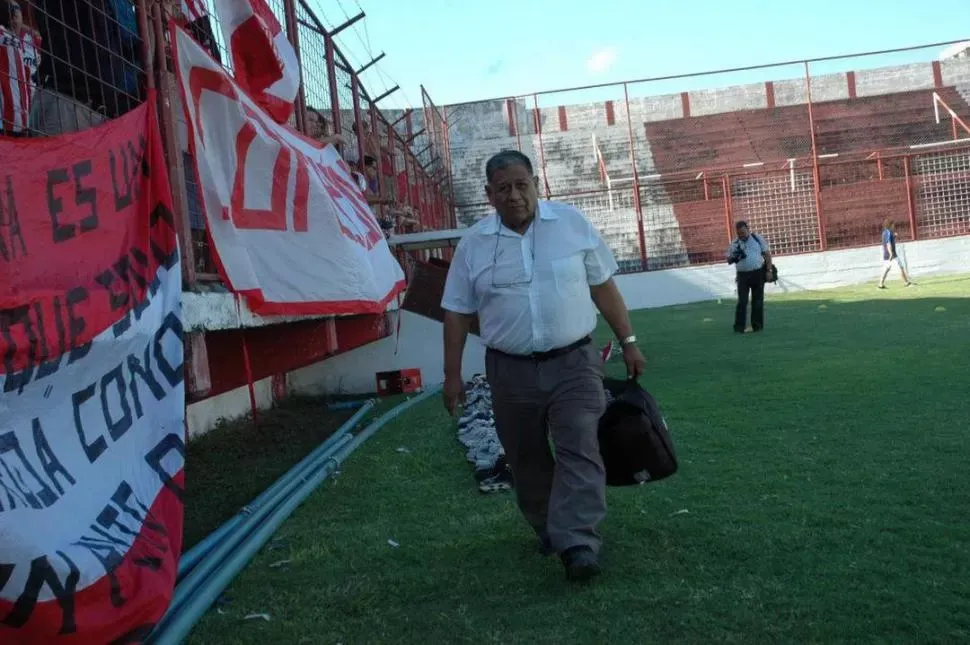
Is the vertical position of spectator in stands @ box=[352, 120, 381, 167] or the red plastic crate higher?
spectator in stands @ box=[352, 120, 381, 167]

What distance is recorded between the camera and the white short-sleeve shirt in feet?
12.0

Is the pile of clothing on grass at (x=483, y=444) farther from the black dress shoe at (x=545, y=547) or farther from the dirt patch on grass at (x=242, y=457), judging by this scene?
the dirt patch on grass at (x=242, y=457)

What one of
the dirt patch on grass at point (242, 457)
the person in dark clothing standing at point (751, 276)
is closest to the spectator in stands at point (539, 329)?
the dirt patch on grass at point (242, 457)

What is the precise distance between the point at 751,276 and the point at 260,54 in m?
8.72

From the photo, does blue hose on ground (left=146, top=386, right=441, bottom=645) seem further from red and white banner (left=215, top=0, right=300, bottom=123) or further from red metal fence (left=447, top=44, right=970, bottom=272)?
red metal fence (left=447, top=44, right=970, bottom=272)

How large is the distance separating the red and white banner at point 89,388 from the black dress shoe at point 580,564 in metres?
1.33

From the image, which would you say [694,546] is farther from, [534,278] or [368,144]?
[368,144]

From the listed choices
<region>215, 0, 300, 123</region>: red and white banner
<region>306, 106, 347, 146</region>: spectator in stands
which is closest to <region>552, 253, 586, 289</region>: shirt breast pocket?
<region>215, 0, 300, 123</region>: red and white banner

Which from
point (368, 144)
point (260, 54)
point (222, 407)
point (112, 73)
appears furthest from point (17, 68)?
point (368, 144)

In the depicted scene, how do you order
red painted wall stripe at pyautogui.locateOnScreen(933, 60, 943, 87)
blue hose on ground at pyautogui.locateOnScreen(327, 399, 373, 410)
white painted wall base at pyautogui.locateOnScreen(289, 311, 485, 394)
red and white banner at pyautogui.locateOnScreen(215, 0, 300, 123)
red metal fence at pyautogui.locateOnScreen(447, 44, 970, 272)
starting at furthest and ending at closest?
red painted wall stripe at pyautogui.locateOnScreen(933, 60, 943, 87)
red metal fence at pyautogui.locateOnScreen(447, 44, 970, 272)
white painted wall base at pyautogui.locateOnScreen(289, 311, 485, 394)
blue hose on ground at pyautogui.locateOnScreen(327, 399, 373, 410)
red and white banner at pyautogui.locateOnScreen(215, 0, 300, 123)

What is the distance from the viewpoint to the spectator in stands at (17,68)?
3414 millimetres

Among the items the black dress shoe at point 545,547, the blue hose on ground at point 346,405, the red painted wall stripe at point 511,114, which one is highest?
the red painted wall stripe at point 511,114

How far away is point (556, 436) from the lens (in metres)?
3.62

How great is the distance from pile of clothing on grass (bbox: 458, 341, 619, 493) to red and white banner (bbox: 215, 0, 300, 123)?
7.11 feet
